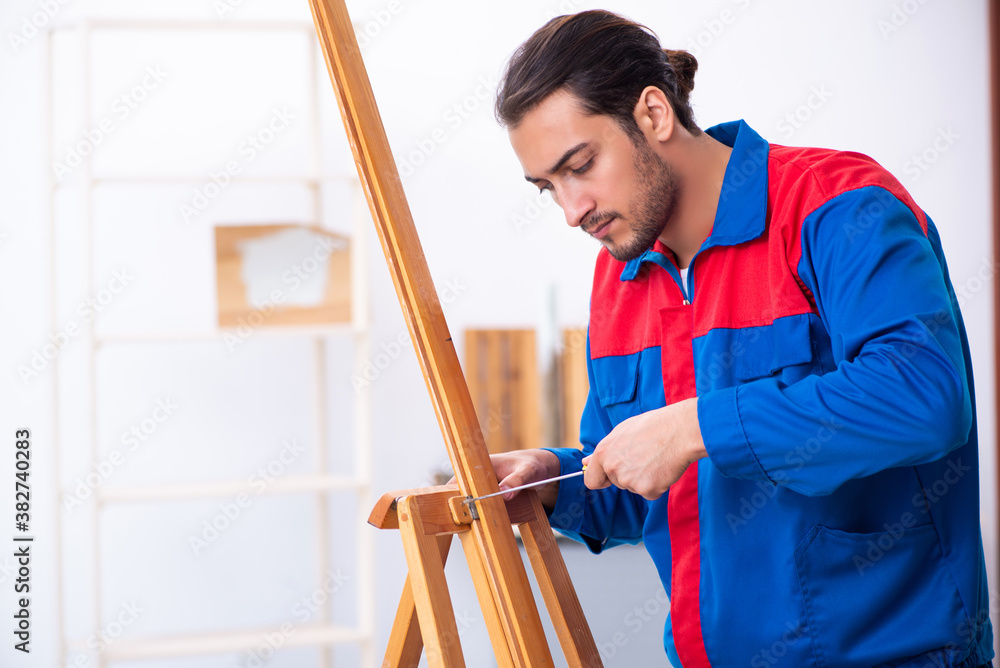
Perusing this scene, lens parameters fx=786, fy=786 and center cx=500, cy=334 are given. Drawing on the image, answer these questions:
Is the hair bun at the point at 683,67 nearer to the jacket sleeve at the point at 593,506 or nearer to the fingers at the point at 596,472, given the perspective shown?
the jacket sleeve at the point at 593,506

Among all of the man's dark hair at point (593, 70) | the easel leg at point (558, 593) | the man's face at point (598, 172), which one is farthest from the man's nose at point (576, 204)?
the easel leg at point (558, 593)

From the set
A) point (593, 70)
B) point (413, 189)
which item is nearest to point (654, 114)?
point (593, 70)

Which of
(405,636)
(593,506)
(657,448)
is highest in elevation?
(657,448)

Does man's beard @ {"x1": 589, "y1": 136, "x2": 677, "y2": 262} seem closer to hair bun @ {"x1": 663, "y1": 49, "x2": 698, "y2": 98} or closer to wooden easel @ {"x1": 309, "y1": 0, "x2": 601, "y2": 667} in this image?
hair bun @ {"x1": 663, "y1": 49, "x2": 698, "y2": 98}

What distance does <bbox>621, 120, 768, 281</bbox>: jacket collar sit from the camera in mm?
937

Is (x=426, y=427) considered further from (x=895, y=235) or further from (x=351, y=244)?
(x=895, y=235)

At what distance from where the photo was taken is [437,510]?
91 centimetres

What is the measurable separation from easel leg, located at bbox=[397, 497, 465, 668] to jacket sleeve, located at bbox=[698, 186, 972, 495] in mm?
329

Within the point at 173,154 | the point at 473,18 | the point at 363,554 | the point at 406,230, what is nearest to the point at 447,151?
the point at 473,18

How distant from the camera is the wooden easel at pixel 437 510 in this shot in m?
0.88

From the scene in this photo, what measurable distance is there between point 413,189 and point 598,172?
62.0 inches

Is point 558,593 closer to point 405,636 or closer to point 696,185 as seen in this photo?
point 405,636

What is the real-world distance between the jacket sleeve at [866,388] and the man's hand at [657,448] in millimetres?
20

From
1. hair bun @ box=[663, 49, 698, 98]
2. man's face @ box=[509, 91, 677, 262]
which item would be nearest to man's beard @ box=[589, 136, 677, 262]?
man's face @ box=[509, 91, 677, 262]
